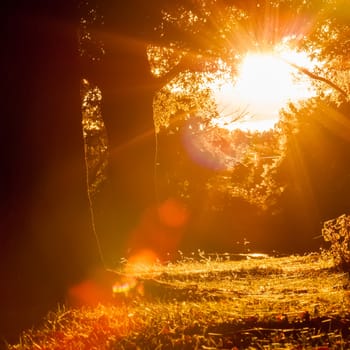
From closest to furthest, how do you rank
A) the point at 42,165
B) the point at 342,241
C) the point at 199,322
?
the point at 199,322 → the point at 42,165 → the point at 342,241

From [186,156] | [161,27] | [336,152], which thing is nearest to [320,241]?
[336,152]

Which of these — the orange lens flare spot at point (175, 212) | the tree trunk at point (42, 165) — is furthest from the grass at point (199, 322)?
the orange lens flare spot at point (175, 212)

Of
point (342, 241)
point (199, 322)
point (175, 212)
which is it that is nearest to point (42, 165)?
point (199, 322)

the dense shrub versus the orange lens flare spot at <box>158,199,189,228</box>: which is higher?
the orange lens flare spot at <box>158,199,189,228</box>

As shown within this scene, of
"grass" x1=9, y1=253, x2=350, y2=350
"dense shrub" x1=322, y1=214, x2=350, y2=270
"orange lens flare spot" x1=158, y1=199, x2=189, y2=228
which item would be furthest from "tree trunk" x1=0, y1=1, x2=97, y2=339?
"orange lens flare spot" x1=158, y1=199, x2=189, y2=228

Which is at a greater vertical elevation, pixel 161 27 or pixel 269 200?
pixel 161 27

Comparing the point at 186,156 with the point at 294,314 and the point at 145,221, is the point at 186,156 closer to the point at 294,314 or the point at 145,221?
the point at 145,221

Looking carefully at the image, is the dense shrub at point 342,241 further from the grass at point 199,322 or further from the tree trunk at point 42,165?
the tree trunk at point 42,165

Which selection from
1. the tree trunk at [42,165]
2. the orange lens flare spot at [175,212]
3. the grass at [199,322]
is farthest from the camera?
the orange lens flare spot at [175,212]

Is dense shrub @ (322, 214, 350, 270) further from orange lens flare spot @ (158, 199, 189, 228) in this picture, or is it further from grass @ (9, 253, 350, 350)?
orange lens flare spot @ (158, 199, 189, 228)

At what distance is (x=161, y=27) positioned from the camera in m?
15.5

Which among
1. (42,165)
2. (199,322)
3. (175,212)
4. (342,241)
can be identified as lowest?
(199,322)

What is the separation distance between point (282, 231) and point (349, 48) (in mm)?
21299

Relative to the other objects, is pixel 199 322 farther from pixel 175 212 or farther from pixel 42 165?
pixel 175 212
